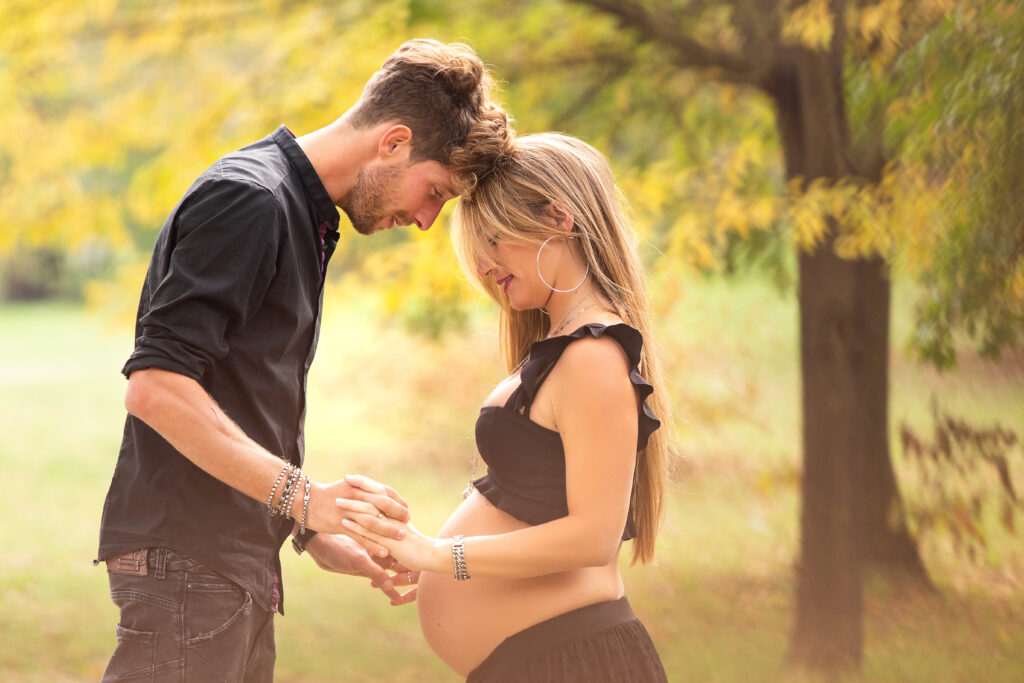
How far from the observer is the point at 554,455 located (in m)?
2.34

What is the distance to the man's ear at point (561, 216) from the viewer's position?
95.6 inches

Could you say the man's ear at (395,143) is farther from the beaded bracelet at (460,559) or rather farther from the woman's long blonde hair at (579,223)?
the beaded bracelet at (460,559)

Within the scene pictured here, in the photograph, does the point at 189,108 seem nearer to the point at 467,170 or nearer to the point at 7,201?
the point at 7,201

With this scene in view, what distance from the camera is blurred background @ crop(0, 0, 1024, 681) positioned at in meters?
4.11

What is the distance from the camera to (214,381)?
226 centimetres

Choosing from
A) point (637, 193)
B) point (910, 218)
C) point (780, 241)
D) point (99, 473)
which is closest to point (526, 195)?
point (910, 218)

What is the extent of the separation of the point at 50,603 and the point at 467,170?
6947 mm

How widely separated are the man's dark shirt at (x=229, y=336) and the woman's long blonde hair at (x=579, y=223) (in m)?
0.39

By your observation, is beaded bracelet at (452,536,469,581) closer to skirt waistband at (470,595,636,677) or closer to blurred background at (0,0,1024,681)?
skirt waistband at (470,595,636,677)

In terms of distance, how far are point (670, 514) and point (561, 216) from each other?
759cm

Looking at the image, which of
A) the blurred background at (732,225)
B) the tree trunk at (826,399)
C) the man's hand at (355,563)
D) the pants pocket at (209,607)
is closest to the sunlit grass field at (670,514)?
the blurred background at (732,225)

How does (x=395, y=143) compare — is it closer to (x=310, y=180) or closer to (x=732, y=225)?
(x=310, y=180)

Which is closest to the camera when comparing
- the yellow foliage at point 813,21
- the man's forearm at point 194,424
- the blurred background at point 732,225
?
the man's forearm at point 194,424

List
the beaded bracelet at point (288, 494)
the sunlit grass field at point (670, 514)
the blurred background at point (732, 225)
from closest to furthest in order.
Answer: the beaded bracelet at point (288, 494)
the blurred background at point (732, 225)
the sunlit grass field at point (670, 514)
